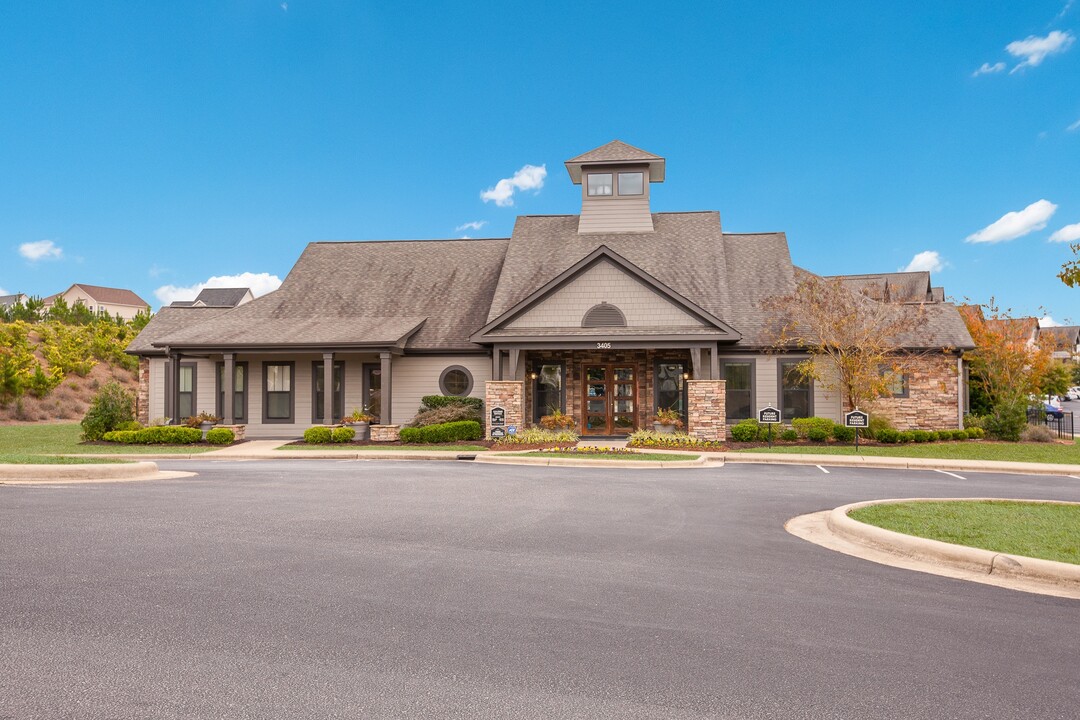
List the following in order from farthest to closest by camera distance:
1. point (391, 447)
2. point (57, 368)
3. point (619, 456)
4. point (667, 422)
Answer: point (57, 368), point (667, 422), point (391, 447), point (619, 456)

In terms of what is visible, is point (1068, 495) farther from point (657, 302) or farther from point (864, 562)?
point (657, 302)

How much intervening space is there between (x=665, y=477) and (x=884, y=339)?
1117 cm

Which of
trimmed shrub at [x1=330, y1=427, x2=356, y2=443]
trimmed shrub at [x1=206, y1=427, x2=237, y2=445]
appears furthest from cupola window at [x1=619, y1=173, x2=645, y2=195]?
trimmed shrub at [x1=206, y1=427, x2=237, y2=445]

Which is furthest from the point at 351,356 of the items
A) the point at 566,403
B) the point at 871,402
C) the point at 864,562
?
the point at 864,562

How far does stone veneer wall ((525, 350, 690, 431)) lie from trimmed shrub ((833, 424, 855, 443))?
4.93m

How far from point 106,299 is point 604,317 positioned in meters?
117

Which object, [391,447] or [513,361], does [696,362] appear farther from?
[391,447]

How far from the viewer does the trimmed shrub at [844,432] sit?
2139cm

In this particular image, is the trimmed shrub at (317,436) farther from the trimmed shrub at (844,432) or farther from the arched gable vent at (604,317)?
the trimmed shrub at (844,432)

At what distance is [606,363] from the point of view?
2380 cm

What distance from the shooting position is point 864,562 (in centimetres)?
720

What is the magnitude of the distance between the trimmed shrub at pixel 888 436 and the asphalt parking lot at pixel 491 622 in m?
13.6

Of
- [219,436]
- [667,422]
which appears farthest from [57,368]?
[667,422]

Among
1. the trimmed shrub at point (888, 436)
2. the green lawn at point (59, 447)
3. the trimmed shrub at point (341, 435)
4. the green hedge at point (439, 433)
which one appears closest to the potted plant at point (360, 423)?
the trimmed shrub at point (341, 435)
